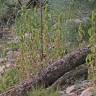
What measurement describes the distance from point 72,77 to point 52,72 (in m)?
0.34

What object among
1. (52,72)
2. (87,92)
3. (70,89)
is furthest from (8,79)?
(87,92)

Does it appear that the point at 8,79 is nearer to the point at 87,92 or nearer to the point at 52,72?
the point at 52,72

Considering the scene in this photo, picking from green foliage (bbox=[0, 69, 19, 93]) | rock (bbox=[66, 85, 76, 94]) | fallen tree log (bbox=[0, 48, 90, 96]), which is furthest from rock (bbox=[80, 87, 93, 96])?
green foliage (bbox=[0, 69, 19, 93])

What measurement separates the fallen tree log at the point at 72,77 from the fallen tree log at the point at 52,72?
0.57 ft

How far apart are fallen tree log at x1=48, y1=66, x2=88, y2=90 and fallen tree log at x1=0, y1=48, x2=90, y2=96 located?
17cm

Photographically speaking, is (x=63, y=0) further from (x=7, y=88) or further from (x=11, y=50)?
(x=7, y=88)

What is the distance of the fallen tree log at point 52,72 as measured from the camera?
14.2ft

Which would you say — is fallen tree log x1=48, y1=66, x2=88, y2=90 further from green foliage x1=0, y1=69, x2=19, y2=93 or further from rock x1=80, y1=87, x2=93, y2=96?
green foliage x1=0, y1=69, x2=19, y2=93

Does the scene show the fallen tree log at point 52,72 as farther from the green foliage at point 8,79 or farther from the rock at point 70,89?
the green foliage at point 8,79

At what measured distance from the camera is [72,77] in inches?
181

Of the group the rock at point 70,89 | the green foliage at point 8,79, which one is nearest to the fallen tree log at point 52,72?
the rock at point 70,89

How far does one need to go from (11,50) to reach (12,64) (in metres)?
0.64

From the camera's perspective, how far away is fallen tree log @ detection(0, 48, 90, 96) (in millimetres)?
4316

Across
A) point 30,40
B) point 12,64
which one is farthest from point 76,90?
point 12,64
